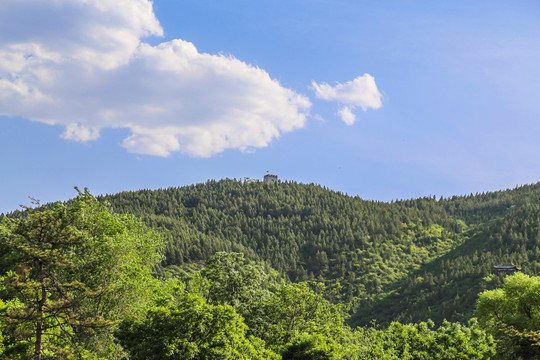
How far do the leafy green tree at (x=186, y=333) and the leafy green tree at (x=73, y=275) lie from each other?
2231 mm

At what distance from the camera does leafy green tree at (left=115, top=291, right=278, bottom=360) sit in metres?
31.7

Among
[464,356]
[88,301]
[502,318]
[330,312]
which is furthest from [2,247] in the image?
[502,318]

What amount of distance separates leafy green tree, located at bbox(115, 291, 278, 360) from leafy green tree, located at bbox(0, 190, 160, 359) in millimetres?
2231

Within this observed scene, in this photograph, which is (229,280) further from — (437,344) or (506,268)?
(506,268)

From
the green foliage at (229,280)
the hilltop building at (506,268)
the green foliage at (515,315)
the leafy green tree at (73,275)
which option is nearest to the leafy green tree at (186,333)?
the leafy green tree at (73,275)

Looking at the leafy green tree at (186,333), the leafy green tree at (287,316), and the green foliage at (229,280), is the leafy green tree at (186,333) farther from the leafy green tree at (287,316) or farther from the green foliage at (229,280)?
the leafy green tree at (287,316)

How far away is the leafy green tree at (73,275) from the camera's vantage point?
27047 mm

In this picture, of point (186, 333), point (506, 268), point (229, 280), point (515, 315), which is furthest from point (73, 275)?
point (506, 268)

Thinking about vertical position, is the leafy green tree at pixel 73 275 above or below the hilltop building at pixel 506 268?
below

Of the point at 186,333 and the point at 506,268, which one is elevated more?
the point at 506,268

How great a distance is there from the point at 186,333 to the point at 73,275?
13519 millimetres

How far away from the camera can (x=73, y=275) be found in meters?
39.5

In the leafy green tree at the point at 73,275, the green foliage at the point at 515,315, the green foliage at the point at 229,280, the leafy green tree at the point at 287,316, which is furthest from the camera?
the leafy green tree at the point at 287,316

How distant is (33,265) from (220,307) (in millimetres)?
13004
